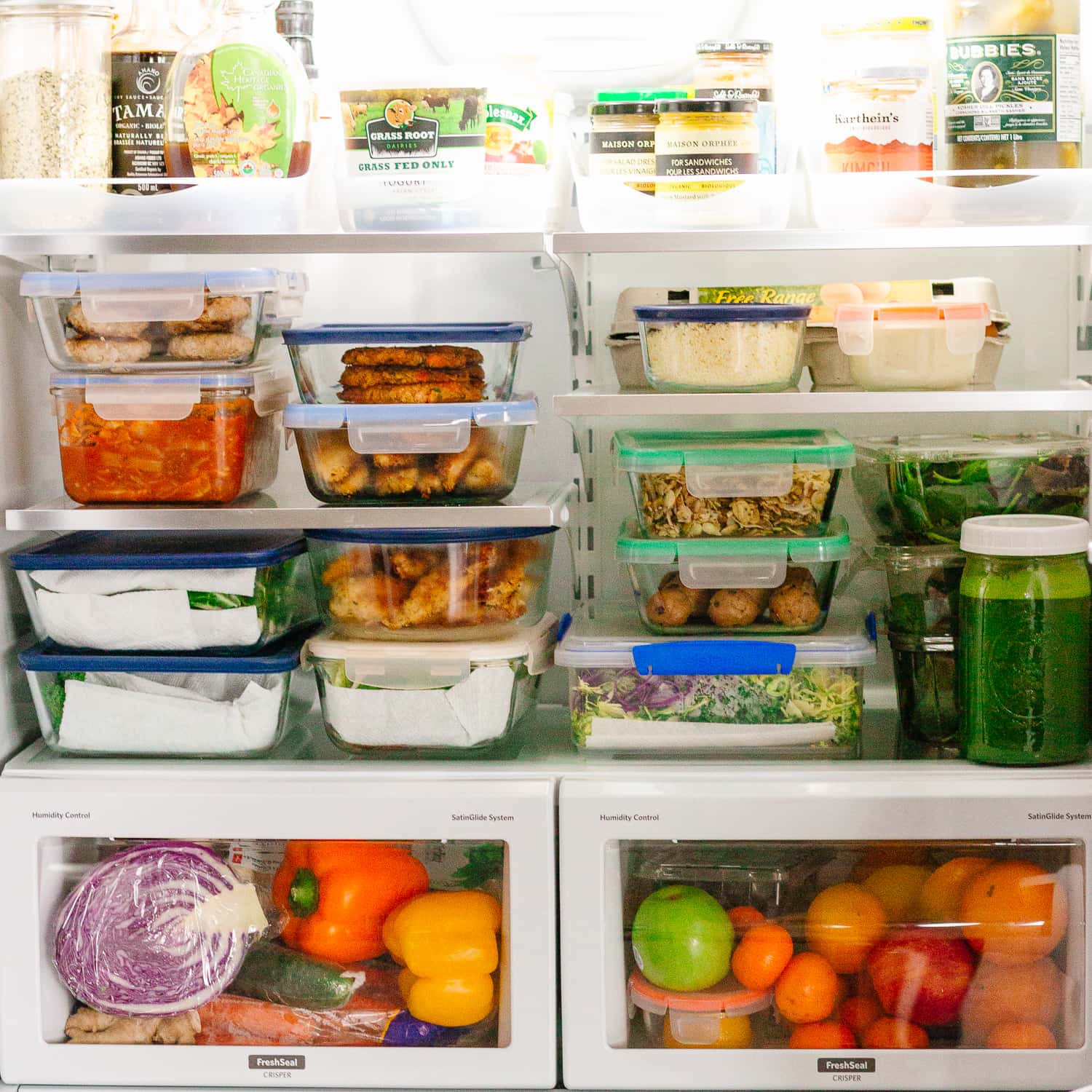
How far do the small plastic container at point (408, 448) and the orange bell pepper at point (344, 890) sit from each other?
37 centimetres

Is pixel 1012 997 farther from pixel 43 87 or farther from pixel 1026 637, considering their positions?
pixel 43 87

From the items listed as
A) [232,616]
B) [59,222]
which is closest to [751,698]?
[232,616]

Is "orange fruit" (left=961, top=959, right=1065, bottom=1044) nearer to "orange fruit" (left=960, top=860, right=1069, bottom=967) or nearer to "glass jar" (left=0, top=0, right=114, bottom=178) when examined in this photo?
"orange fruit" (left=960, top=860, right=1069, bottom=967)

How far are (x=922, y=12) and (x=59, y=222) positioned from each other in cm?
99

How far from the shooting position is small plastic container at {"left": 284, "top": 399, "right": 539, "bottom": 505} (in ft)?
4.38

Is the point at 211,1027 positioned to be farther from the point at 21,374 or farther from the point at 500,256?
the point at 500,256

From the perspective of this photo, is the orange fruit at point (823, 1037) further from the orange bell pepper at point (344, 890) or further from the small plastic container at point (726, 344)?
the small plastic container at point (726, 344)

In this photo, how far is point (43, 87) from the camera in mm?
1335

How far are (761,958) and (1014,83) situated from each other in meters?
0.92

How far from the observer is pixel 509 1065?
128 cm

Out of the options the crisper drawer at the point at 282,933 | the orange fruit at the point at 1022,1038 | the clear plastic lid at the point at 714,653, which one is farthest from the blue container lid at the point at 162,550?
the orange fruit at the point at 1022,1038

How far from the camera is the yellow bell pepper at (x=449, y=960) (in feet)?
4.27

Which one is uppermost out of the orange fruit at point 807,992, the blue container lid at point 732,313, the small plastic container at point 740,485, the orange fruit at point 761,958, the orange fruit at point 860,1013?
the blue container lid at point 732,313

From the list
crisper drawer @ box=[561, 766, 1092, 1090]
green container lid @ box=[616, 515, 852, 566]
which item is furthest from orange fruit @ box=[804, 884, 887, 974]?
green container lid @ box=[616, 515, 852, 566]
